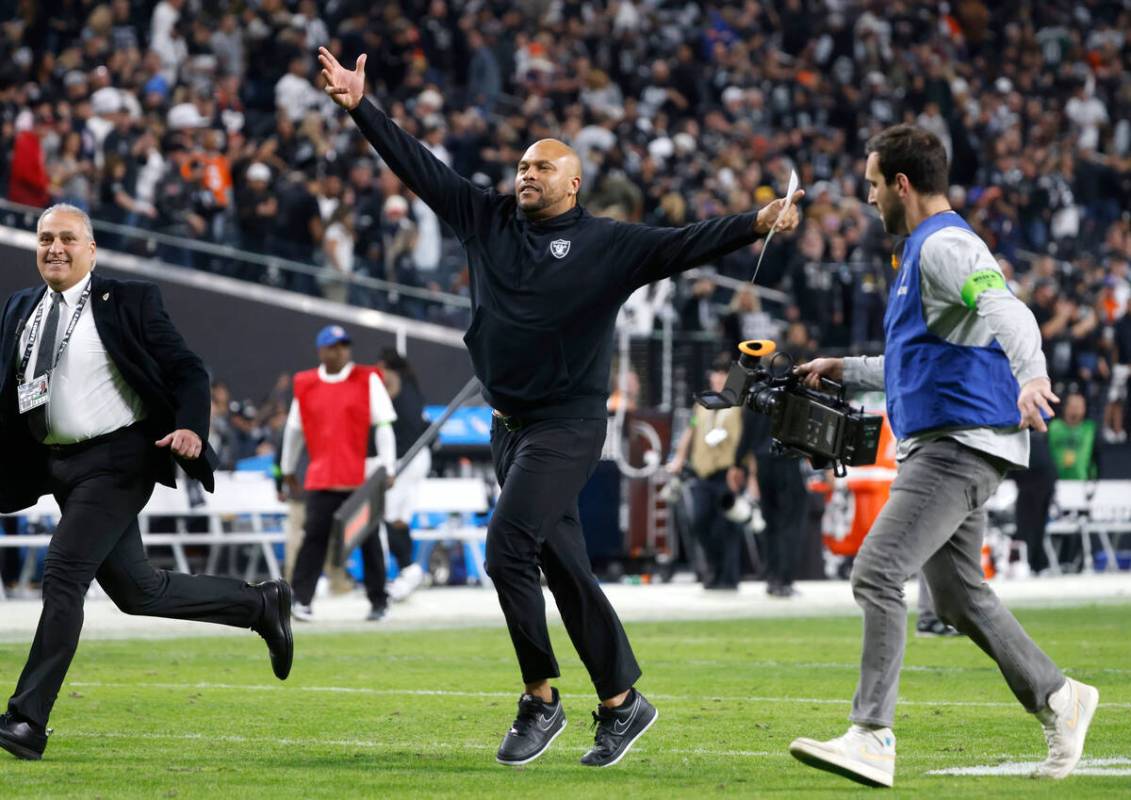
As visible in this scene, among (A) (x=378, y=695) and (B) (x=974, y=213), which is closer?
(A) (x=378, y=695)

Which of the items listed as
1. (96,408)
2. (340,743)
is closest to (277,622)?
(340,743)

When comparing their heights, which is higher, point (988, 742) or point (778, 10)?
point (778, 10)

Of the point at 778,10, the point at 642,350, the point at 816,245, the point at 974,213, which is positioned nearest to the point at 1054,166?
the point at 974,213

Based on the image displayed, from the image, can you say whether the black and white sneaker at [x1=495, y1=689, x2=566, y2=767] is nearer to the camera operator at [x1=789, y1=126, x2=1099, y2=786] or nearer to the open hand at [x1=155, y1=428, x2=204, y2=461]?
the camera operator at [x1=789, y1=126, x2=1099, y2=786]

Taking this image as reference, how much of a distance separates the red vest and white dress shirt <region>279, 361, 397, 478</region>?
71 mm

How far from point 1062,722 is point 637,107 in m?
23.7

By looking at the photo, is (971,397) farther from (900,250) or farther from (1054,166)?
(1054,166)

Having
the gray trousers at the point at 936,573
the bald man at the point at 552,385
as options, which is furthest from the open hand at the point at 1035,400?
the bald man at the point at 552,385

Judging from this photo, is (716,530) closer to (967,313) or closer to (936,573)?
(936,573)

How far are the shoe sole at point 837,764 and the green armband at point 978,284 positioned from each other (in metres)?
1.45

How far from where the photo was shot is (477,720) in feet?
29.1

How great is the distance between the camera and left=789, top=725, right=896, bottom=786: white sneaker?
6176 millimetres

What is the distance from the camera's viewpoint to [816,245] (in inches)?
999

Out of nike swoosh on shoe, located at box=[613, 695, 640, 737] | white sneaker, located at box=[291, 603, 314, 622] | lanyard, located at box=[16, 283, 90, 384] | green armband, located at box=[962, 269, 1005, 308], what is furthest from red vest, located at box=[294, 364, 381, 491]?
green armband, located at box=[962, 269, 1005, 308]
